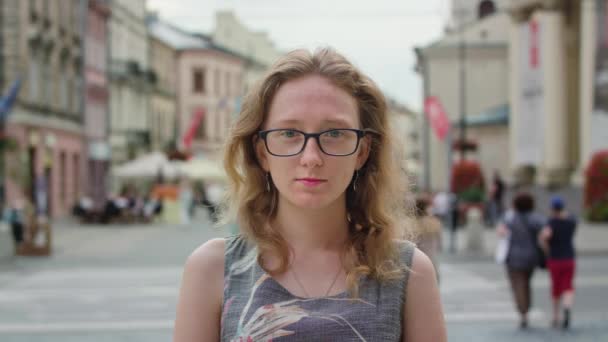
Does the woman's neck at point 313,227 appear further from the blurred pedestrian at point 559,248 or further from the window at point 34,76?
the window at point 34,76

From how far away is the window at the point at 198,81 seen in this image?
85.6 metres

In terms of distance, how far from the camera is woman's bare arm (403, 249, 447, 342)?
7.32 ft

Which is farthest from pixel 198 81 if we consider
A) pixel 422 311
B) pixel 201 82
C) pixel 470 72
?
pixel 422 311

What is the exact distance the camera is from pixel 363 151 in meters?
2.41

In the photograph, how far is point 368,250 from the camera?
2297mm

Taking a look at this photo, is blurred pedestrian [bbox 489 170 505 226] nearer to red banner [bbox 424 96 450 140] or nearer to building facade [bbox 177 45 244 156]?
red banner [bbox 424 96 450 140]

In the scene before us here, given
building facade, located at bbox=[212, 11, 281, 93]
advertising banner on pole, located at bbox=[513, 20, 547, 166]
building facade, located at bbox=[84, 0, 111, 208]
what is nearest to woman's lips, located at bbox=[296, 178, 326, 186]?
advertising banner on pole, located at bbox=[513, 20, 547, 166]

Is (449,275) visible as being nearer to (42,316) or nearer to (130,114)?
(42,316)

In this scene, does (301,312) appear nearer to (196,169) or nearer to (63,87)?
(196,169)

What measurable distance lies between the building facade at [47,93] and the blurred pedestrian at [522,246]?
68.1 ft

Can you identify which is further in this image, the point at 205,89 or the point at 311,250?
the point at 205,89

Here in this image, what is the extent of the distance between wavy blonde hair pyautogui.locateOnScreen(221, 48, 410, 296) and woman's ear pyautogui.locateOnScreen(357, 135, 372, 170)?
0.06 feet

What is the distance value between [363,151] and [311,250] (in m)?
0.29

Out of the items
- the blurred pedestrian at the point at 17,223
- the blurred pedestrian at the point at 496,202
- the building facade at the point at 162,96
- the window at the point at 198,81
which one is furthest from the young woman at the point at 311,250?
the window at the point at 198,81
